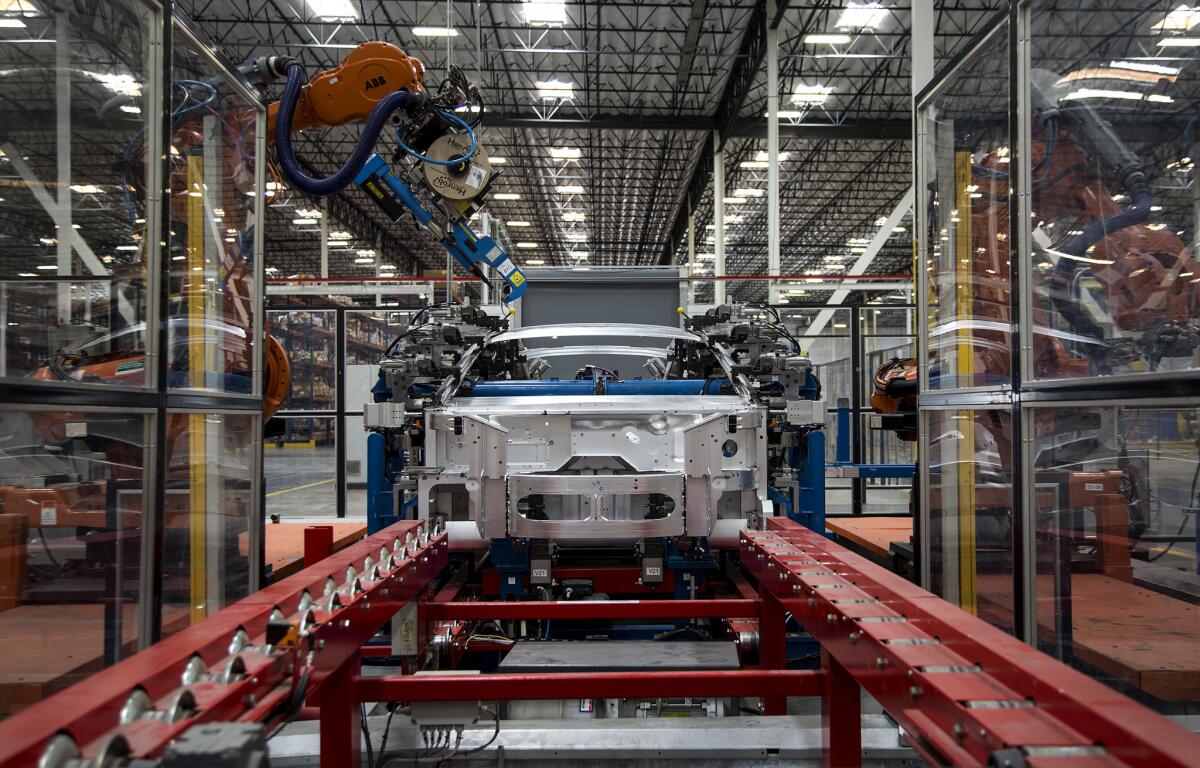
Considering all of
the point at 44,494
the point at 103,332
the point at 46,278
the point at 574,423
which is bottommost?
the point at 44,494

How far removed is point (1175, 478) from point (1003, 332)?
2.55 ft

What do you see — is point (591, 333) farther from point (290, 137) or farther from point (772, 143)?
point (772, 143)

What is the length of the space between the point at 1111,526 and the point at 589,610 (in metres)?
2.06

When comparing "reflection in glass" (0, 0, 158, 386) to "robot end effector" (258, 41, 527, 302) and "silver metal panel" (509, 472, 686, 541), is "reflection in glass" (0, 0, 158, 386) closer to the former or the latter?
"robot end effector" (258, 41, 527, 302)

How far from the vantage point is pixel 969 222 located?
3.24m

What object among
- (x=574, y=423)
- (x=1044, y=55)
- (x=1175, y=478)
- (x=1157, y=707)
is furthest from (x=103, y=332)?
(x=1157, y=707)

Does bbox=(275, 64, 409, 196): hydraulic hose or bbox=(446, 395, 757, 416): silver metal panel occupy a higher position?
bbox=(275, 64, 409, 196): hydraulic hose

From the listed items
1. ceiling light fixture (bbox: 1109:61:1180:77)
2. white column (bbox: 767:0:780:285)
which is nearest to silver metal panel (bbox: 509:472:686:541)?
ceiling light fixture (bbox: 1109:61:1180:77)

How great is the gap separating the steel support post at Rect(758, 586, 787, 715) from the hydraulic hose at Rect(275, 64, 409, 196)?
287cm

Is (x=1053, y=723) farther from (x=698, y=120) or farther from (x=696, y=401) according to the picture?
(x=698, y=120)

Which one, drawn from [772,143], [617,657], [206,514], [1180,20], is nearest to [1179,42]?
[1180,20]

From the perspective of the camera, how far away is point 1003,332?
111 inches

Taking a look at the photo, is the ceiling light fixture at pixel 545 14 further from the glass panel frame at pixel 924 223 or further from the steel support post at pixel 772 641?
the steel support post at pixel 772 641

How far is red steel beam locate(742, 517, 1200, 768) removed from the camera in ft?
3.65
